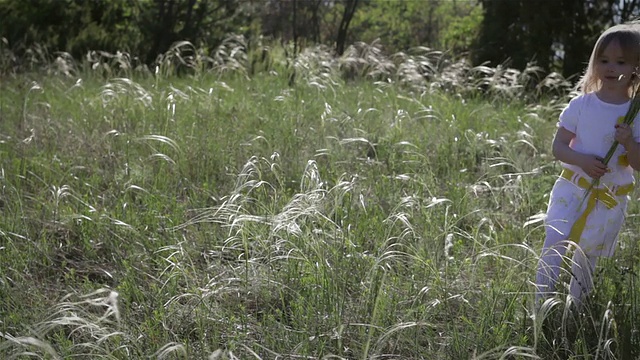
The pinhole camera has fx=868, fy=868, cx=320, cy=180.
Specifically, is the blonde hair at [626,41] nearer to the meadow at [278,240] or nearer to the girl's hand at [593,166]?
the girl's hand at [593,166]

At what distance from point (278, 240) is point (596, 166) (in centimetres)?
127

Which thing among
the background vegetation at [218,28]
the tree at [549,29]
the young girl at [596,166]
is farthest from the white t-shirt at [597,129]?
the tree at [549,29]

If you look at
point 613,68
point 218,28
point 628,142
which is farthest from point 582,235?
point 218,28

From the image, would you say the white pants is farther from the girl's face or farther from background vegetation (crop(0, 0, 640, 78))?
background vegetation (crop(0, 0, 640, 78))

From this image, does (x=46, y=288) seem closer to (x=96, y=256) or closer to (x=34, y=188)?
(x=96, y=256)

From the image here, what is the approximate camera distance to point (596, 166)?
121 inches

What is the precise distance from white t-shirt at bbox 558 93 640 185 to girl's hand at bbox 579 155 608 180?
70 millimetres

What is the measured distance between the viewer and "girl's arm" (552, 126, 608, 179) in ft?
10.0

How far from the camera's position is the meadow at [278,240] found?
2947mm

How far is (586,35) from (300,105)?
14.3ft

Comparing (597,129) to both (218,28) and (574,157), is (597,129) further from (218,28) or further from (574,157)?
(218,28)

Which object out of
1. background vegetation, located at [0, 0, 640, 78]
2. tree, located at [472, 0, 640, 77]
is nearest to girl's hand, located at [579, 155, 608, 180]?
background vegetation, located at [0, 0, 640, 78]

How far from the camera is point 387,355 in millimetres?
2832

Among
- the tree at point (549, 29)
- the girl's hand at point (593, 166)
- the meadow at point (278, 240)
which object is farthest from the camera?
the tree at point (549, 29)
